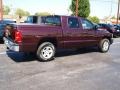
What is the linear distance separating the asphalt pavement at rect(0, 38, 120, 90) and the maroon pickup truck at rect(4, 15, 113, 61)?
525mm

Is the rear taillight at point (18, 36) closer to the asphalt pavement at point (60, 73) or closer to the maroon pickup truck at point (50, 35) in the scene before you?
the maroon pickup truck at point (50, 35)

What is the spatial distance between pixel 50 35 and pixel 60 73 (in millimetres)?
2258

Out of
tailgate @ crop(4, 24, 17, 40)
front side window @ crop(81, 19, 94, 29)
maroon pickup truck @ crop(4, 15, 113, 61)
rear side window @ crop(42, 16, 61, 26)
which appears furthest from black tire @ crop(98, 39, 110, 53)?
tailgate @ crop(4, 24, 17, 40)

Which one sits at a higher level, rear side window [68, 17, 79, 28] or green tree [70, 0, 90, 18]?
green tree [70, 0, 90, 18]

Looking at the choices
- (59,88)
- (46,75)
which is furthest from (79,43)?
(59,88)

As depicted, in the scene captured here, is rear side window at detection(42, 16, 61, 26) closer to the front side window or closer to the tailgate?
the front side window

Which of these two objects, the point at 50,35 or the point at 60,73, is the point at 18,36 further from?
the point at 60,73

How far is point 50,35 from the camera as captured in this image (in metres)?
9.61

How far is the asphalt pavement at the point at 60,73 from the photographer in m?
6.46

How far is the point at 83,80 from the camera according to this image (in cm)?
703

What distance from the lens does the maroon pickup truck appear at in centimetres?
890

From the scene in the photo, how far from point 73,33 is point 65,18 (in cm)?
73

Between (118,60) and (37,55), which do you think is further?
(118,60)

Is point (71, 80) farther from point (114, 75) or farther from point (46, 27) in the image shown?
point (46, 27)
